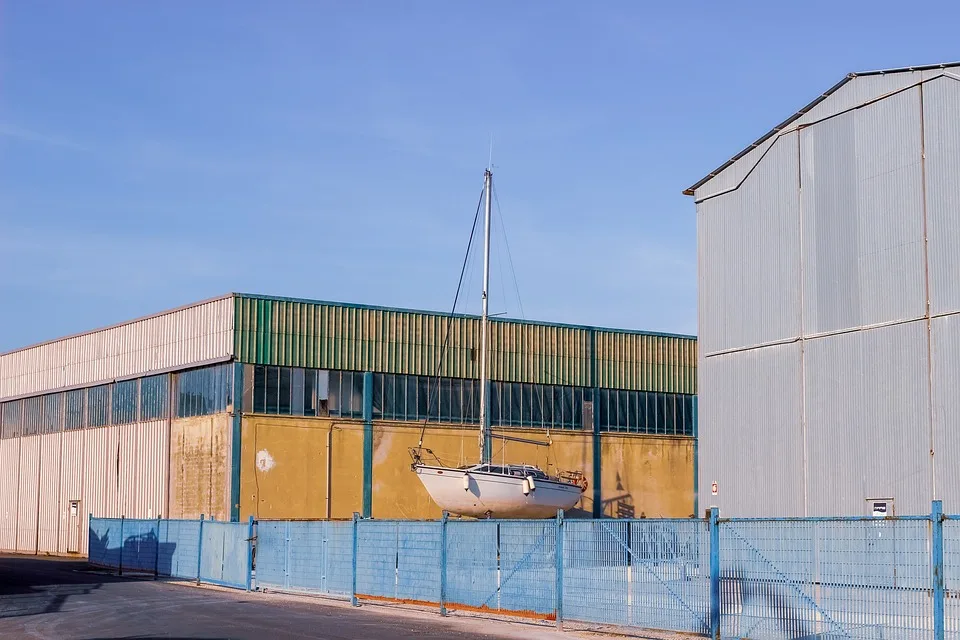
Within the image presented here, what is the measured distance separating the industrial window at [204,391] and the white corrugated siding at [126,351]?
597 mm

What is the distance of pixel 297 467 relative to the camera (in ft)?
163

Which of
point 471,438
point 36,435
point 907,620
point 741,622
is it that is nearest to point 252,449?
point 471,438

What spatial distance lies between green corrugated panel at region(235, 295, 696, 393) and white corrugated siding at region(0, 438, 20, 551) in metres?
23.3

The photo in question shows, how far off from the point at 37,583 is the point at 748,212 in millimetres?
23816

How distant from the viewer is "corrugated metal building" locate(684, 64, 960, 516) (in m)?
29.0

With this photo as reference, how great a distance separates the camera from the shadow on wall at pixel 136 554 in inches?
1578

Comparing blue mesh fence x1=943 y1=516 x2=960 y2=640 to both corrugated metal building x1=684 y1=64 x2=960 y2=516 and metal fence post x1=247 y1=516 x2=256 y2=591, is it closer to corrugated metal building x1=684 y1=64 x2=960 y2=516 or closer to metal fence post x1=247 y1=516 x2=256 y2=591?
corrugated metal building x1=684 y1=64 x2=960 y2=516

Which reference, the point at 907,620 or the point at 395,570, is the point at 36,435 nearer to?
the point at 395,570

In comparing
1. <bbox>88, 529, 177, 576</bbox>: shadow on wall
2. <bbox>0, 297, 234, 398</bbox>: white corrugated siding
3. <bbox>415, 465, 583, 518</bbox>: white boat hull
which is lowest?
<bbox>88, 529, 177, 576</bbox>: shadow on wall

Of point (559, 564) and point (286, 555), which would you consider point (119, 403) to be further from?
point (559, 564)

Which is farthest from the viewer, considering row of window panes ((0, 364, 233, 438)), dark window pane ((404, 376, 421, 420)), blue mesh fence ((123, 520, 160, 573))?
dark window pane ((404, 376, 421, 420))

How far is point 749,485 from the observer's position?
33.5 metres

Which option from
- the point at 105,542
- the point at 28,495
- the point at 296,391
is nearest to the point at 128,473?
the point at 105,542

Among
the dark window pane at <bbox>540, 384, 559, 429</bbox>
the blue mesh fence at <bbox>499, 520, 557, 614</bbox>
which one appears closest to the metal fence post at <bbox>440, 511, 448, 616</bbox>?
the blue mesh fence at <bbox>499, 520, 557, 614</bbox>
